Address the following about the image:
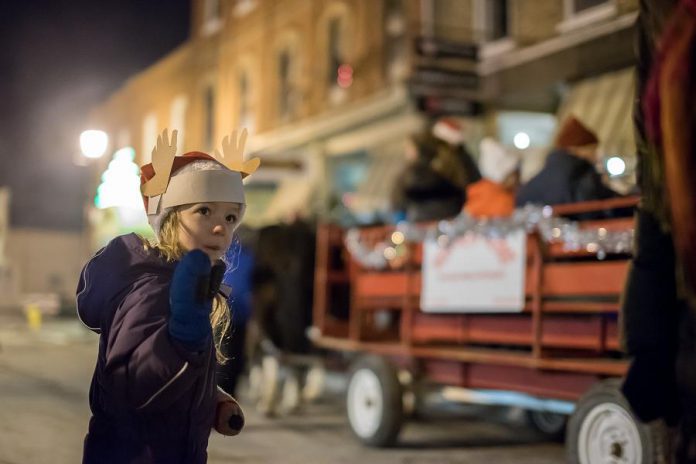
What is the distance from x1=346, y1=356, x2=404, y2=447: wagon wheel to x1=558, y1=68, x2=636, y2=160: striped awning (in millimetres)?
5091

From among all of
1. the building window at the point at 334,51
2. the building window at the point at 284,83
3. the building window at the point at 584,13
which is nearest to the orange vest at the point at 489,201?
the building window at the point at 584,13

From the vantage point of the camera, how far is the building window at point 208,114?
2678 cm

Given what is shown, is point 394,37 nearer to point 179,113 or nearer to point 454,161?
point 454,161

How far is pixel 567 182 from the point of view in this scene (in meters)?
6.39

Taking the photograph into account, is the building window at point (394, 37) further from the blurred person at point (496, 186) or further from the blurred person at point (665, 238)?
the blurred person at point (665, 238)

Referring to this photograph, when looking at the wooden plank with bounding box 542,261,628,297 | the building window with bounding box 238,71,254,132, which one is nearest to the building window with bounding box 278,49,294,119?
the building window with bounding box 238,71,254,132

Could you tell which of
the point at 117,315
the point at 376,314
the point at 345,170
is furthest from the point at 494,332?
the point at 345,170

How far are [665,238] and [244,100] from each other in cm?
2322

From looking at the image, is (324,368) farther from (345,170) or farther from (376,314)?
(345,170)

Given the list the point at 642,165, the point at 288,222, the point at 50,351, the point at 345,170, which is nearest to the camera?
the point at 642,165

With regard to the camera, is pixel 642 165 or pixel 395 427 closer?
pixel 642 165

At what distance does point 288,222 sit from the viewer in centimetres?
1029

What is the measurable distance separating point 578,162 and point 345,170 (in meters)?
13.8

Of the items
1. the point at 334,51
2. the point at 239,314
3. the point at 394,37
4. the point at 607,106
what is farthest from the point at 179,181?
the point at 334,51
